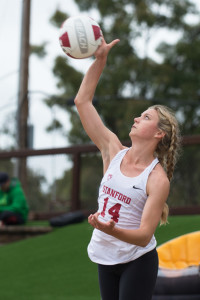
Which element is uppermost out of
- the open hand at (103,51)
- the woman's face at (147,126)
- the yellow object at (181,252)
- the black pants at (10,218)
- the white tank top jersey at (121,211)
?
the open hand at (103,51)

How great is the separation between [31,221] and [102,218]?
8335mm

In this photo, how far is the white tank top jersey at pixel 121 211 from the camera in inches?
126

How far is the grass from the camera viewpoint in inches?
271

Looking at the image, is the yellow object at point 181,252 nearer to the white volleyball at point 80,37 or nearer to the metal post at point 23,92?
the white volleyball at point 80,37

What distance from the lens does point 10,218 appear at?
10242 mm

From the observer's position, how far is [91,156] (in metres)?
11.1

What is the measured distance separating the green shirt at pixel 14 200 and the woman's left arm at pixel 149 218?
7.16m

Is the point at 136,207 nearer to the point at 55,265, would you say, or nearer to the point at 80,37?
the point at 80,37

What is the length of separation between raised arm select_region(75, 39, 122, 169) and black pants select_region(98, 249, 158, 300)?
61cm

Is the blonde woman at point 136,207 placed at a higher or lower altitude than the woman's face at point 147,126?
lower

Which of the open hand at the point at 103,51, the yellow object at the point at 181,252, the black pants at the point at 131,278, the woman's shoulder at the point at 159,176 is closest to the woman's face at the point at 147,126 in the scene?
the woman's shoulder at the point at 159,176

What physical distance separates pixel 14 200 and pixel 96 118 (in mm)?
6815

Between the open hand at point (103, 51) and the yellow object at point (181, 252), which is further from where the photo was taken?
the yellow object at point (181, 252)

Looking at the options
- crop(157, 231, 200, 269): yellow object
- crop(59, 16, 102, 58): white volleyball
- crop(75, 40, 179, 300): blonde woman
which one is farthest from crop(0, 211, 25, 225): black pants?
crop(75, 40, 179, 300): blonde woman
